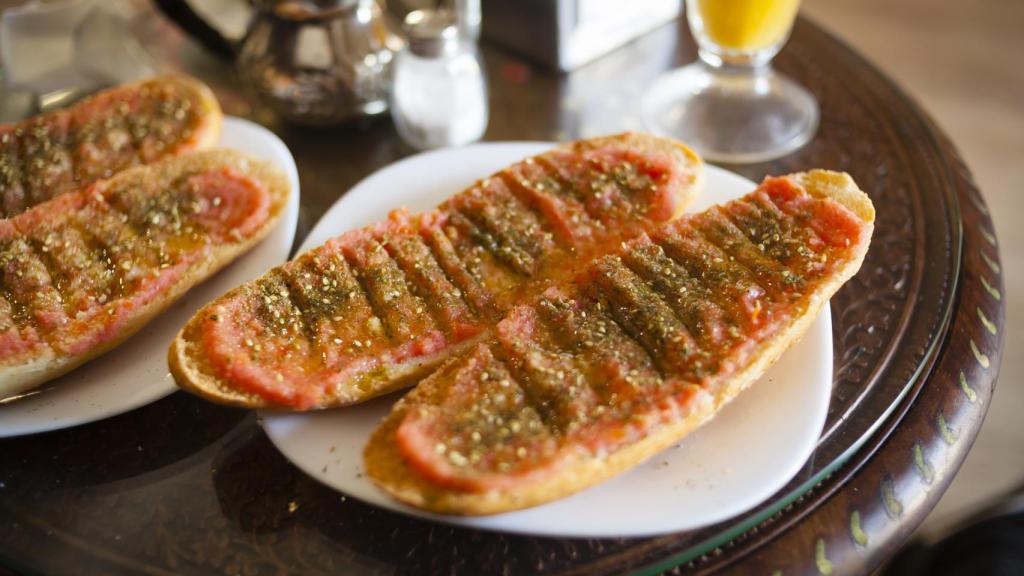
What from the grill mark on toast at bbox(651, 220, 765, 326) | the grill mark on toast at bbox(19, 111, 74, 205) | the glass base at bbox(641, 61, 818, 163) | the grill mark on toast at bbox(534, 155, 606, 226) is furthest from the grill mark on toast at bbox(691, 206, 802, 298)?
the grill mark on toast at bbox(19, 111, 74, 205)

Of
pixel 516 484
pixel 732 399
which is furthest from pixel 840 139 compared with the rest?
pixel 516 484

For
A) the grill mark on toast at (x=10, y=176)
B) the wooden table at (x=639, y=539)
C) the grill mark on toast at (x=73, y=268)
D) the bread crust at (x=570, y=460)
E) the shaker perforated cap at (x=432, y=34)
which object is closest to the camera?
the bread crust at (x=570, y=460)

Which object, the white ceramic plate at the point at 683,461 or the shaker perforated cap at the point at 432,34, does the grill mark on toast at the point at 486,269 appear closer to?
the white ceramic plate at the point at 683,461

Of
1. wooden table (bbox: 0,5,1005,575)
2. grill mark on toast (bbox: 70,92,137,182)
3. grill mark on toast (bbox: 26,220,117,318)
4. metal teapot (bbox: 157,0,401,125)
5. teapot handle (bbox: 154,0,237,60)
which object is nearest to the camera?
wooden table (bbox: 0,5,1005,575)

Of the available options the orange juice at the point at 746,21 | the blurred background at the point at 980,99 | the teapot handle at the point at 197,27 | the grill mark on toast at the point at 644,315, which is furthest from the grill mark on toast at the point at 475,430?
the blurred background at the point at 980,99

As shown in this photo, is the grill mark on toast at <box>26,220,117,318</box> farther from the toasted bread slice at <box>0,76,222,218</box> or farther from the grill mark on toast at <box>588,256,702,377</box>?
the grill mark on toast at <box>588,256,702,377</box>
